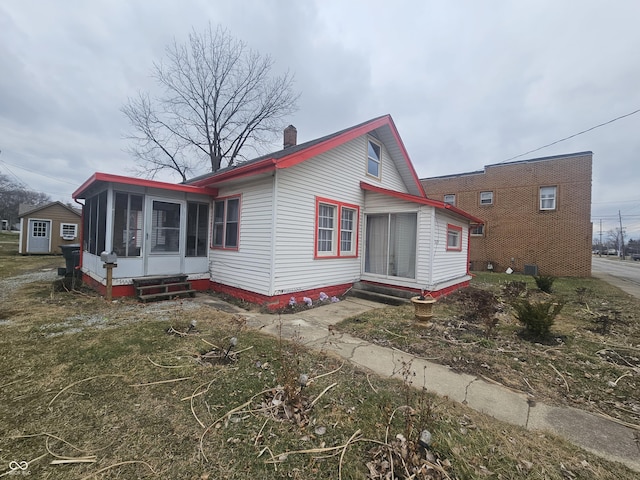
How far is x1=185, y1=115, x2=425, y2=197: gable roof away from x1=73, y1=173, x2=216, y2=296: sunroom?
3.09ft

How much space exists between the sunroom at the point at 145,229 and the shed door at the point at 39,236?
57.8 feet

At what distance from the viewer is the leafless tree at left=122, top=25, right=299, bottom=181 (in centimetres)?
1794

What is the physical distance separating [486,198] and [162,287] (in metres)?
18.5

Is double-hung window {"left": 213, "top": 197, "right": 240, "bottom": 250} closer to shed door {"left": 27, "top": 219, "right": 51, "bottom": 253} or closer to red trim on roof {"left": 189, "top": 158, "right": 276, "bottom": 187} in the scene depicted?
red trim on roof {"left": 189, "top": 158, "right": 276, "bottom": 187}

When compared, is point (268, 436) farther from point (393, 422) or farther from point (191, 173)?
point (191, 173)

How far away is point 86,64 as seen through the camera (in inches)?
505

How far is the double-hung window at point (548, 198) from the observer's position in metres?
14.9

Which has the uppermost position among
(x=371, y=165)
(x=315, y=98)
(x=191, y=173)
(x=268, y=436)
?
(x=315, y=98)

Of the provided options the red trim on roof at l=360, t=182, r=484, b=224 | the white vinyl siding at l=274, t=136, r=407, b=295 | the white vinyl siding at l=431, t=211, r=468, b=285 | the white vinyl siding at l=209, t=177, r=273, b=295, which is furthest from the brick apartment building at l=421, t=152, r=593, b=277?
the white vinyl siding at l=209, t=177, r=273, b=295

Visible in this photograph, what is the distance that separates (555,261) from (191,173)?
25.9 m

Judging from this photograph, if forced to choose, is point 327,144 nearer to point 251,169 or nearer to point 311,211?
point 311,211

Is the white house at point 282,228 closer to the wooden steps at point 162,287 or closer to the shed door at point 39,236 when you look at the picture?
the wooden steps at point 162,287

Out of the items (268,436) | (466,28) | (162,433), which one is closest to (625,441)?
(268,436)

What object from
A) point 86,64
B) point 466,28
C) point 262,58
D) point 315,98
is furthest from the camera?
point 262,58
